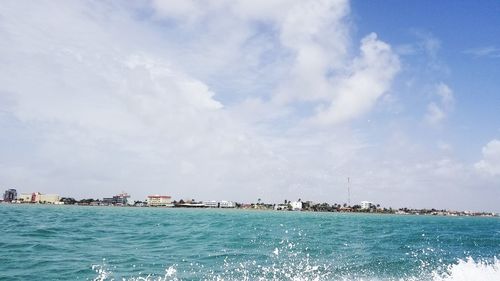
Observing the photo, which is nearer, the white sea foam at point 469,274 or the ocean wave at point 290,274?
the ocean wave at point 290,274

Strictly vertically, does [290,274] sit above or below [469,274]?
below

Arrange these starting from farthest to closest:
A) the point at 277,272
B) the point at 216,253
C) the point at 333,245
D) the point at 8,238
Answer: the point at 333,245 < the point at 8,238 < the point at 216,253 < the point at 277,272

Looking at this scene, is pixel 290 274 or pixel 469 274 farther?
pixel 469 274

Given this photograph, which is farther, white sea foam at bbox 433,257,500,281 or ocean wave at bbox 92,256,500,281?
white sea foam at bbox 433,257,500,281

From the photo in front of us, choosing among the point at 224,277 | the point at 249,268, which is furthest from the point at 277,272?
the point at 224,277

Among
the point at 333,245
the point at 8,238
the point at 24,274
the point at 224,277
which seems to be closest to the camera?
the point at 24,274

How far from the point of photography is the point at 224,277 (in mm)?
19469

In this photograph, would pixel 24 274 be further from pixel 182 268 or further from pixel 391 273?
pixel 391 273

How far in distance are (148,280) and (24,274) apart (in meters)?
5.40

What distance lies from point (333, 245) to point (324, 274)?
46.6 feet

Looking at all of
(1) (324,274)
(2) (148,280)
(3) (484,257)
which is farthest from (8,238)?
(3) (484,257)

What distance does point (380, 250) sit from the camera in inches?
1262

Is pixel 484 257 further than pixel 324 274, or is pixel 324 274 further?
pixel 484 257

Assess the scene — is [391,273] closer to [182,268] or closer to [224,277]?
[224,277]
